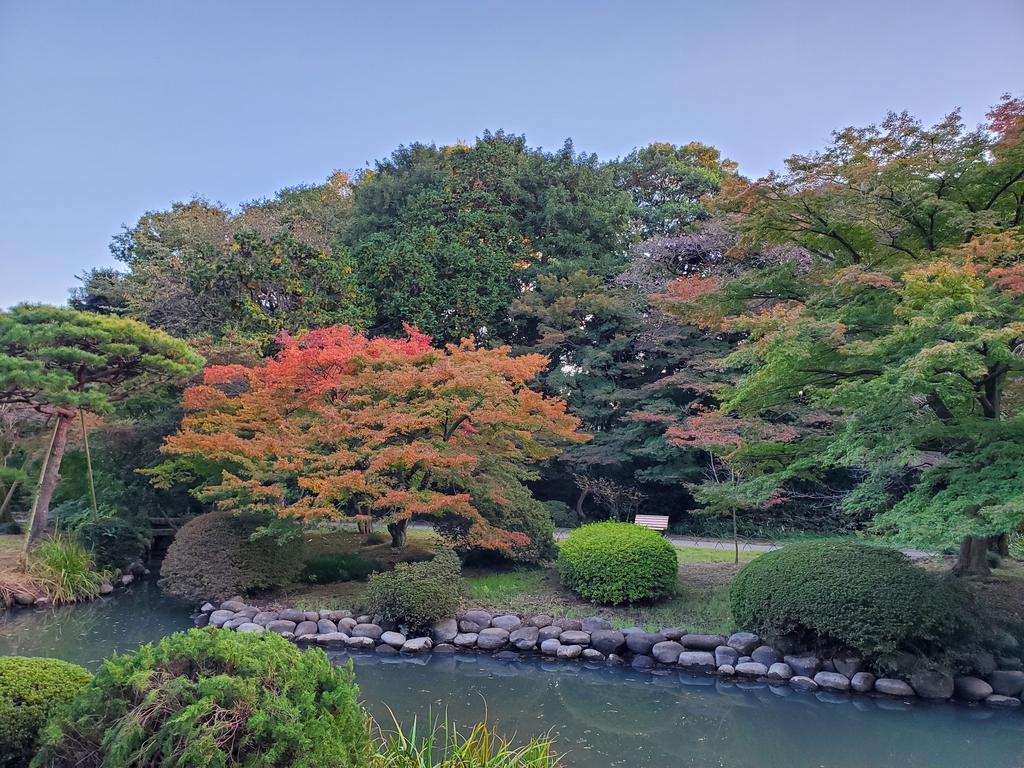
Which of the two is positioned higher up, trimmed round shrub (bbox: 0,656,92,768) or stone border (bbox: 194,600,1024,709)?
trimmed round shrub (bbox: 0,656,92,768)

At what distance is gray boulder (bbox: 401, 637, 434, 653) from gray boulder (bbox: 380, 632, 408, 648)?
49mm

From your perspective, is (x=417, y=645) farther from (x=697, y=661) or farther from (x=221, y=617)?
(x=697, y=661)

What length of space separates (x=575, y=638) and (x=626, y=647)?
56 centimetres

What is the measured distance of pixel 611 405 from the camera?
15664 millimetres

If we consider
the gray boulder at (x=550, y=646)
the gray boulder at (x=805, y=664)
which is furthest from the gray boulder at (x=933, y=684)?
the gray boulder at (x=550, y=646)

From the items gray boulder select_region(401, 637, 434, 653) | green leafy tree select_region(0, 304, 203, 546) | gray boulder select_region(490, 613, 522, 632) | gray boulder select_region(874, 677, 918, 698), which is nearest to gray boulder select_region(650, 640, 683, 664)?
gray boulder select_region(490, 613, 522, 632)

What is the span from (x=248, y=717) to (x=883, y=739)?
203 inches

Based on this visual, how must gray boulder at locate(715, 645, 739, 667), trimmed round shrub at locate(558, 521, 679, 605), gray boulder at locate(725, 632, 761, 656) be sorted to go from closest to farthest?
gray boulder at locate(715, 645, 739, 667), gray boulder at locate(725, 632, 761, 656), trimmed round shrub at locate(558, 521, 679, 605)

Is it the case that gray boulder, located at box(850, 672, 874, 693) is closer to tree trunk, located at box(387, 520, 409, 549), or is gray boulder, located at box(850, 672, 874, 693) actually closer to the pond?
the pond

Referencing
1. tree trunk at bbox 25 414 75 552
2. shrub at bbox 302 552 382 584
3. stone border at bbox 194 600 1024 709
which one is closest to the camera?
stone border at bbox 194 600 1024 709

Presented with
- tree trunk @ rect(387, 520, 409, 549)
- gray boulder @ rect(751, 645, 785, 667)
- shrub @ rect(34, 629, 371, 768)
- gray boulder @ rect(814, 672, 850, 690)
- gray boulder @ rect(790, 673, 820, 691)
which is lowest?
gray boulder @ rect(790, 673, 820, 691)

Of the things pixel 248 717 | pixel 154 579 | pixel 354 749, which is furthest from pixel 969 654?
pixel 154 579

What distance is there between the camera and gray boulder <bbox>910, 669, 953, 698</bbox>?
19.7 ft

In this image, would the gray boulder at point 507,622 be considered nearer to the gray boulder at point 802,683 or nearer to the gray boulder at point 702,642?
the gray boulder at point 702,642
